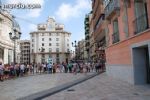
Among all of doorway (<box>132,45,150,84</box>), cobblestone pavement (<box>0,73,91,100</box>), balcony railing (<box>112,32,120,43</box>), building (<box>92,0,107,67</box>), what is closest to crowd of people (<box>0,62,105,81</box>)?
building (<box>92,0,107,67</box>)

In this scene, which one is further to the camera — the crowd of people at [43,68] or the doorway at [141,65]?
the crowd of people at [43,68]

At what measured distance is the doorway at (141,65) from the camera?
51.9 feet

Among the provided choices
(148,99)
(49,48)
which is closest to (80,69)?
(148,99)

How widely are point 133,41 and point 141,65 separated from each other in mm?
1491

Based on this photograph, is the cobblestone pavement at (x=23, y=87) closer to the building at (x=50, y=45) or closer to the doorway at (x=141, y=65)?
the doorway at (x=141, y=65)

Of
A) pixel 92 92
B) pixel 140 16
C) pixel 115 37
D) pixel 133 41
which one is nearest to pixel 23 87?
pixel 92 92

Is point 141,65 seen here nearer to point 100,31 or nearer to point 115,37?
point 115,37

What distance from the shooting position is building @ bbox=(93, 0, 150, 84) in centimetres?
1451

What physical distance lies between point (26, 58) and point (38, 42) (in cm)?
2611

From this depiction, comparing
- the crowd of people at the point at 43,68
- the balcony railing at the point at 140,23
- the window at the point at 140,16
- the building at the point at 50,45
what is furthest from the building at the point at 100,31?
the building at the point at 50,45

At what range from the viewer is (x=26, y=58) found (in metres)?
150

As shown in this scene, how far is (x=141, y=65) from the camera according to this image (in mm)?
15844

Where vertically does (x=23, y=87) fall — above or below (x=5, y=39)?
below

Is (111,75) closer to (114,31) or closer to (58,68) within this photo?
(114,31)
